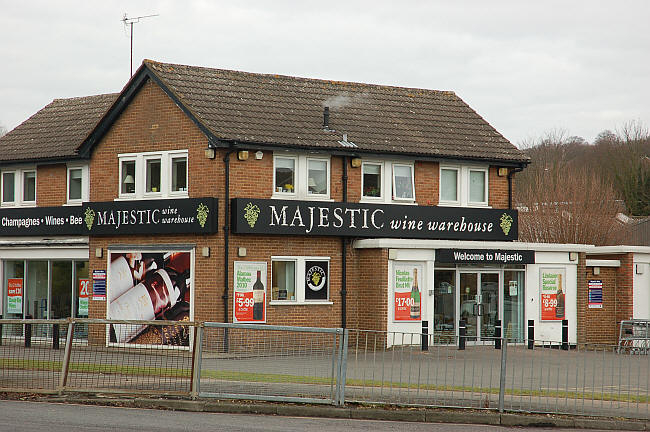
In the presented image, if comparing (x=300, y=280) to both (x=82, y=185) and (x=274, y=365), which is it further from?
(x=274, y=365)

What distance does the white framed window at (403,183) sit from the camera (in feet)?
93.7

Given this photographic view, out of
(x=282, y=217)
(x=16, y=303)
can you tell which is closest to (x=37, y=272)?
(x=16, y=303)

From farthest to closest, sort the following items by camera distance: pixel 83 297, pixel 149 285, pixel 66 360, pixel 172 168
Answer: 1. pixel 83 297
2. pixel 149 285
3. pixel 172 168
4. pixel 66 360

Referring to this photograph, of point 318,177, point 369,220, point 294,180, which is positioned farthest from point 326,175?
point 369,220

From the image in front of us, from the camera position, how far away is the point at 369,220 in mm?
27750

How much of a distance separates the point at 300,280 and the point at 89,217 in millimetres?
6342

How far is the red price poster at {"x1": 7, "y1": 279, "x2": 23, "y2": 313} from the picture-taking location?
3077cm

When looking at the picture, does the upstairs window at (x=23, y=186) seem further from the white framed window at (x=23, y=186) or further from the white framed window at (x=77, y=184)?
the white framed window at (x=77, y=184)

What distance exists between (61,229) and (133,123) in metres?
4.34

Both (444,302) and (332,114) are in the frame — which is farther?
(332,114)

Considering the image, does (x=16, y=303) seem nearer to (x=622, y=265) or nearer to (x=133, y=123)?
(x=133, y=123)

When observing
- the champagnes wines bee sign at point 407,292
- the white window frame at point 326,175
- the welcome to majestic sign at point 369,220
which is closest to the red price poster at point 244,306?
the welcome to majestic sign at point 369,220

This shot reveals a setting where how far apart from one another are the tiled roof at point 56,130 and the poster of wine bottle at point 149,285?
3865mm

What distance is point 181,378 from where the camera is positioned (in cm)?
1611
